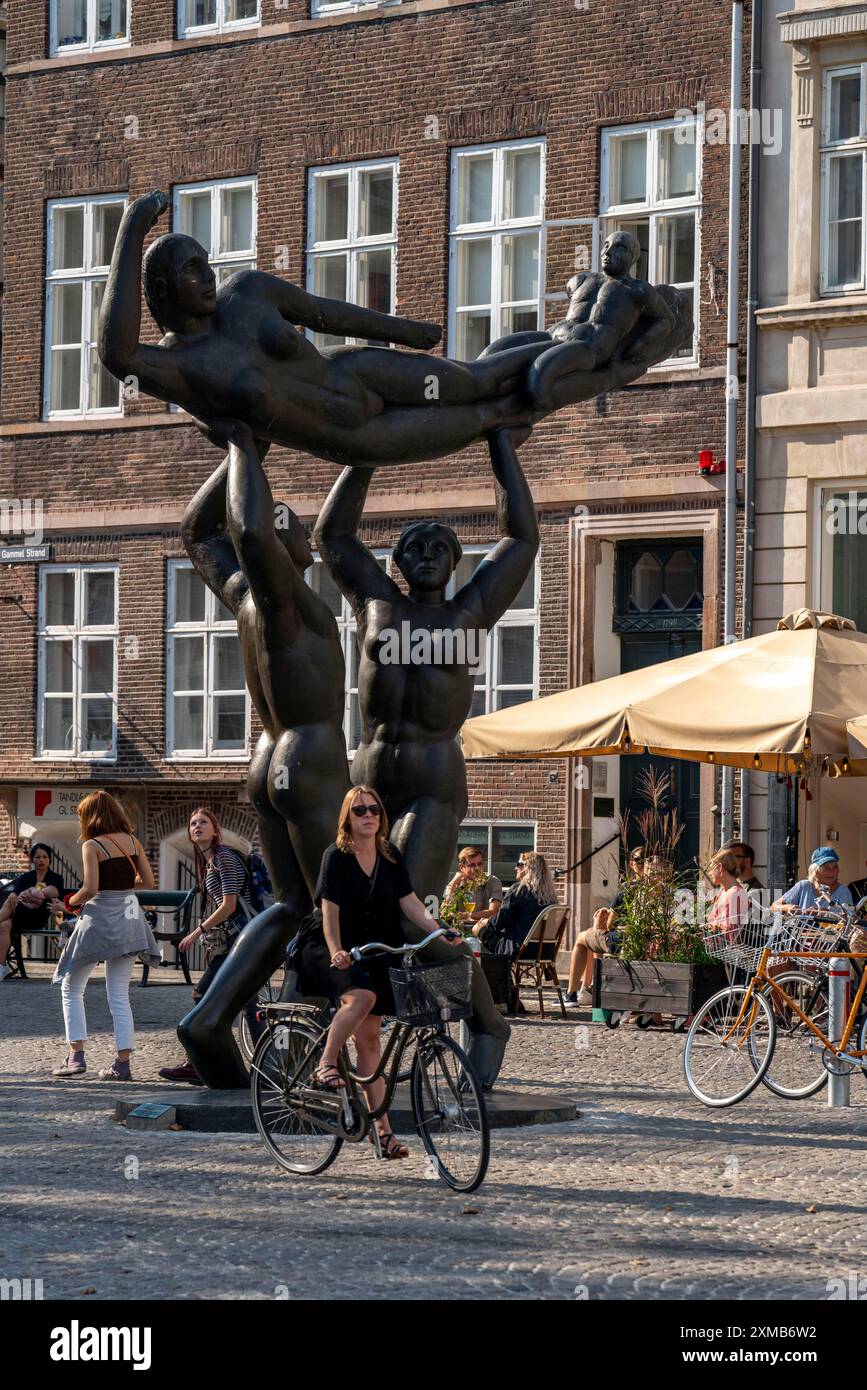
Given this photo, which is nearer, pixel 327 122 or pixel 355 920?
pixel 355 920

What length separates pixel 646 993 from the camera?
15883 mm

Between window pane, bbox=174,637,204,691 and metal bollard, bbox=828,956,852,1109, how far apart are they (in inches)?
544

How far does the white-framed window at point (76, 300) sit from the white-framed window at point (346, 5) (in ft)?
10.0

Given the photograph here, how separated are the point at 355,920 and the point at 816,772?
790 centimetres

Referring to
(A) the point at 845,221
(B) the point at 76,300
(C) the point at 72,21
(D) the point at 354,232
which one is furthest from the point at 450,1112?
(C) the point at 72,21

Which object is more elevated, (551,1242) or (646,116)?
(646,116)

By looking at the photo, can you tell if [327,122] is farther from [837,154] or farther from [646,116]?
[837,154]

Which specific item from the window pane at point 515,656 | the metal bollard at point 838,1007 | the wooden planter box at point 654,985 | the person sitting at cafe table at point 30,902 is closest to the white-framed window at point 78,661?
the person sitting at cafe table at point 30,902

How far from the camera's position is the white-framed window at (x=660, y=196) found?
21922mm

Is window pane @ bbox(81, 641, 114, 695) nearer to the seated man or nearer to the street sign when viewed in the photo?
the street sign

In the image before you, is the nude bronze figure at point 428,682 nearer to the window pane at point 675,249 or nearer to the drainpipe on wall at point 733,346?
the drainpipe on wall at point 733,346

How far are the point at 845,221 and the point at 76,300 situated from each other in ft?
30.1

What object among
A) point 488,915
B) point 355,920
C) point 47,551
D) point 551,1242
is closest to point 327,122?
point 47,551

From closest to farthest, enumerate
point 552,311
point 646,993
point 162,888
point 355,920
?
point 355,920
point 646,993
point 552,311
point 162,888
